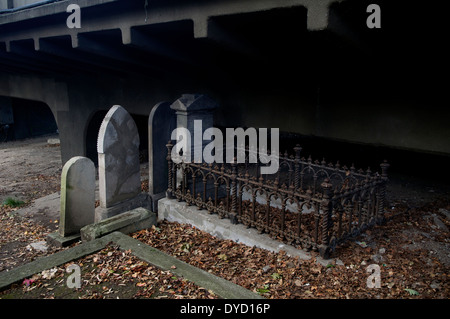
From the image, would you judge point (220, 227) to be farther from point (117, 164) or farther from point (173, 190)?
point (117, 164)

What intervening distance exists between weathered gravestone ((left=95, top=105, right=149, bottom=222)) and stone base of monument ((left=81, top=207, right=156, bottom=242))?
0.77 meters

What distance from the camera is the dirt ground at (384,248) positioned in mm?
4230

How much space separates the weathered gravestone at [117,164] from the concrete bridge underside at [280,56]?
156 cm

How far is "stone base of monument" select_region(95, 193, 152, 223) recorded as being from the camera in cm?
693

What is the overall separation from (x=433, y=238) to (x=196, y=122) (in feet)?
14.9

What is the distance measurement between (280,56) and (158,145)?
120 inches

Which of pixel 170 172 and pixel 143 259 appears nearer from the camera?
pixel 143 259

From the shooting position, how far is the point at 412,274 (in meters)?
4.41

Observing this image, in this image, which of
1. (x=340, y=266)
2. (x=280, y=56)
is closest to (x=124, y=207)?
(x=280, y=56)

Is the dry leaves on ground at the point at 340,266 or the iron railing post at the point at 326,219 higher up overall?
the iron railing post at the point at 326,219

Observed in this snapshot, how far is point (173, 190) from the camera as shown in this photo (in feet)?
23.4
